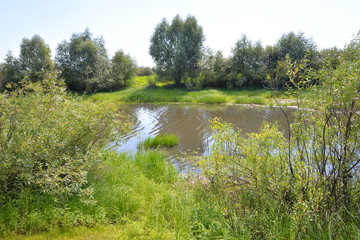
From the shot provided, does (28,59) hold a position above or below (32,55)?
below

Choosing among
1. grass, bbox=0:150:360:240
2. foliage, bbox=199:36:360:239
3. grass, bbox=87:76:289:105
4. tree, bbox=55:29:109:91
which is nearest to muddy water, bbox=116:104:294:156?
grass, bbox=0:150:360:240

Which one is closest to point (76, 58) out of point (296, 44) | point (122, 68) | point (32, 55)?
point (32, 55)

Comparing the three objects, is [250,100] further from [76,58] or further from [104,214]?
[76,58]

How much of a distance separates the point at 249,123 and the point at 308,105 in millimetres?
11161

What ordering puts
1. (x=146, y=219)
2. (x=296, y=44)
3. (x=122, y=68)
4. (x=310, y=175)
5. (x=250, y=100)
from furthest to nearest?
(x=122, y=68)
(x=296, y=44)
(x=250, y=100)
(x=146, y=219)
(x=310, y=175)

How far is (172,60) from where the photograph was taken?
3134 centimetres

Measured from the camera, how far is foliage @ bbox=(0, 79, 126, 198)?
10.2 ft

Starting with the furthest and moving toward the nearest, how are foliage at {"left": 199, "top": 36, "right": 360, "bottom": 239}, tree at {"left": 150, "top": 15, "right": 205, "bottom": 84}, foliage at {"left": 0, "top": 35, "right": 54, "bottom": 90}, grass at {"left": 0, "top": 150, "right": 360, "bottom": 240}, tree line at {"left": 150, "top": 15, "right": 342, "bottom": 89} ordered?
tree at {"left": 150, "top": 15, "right": 205, "bottom": 84} → foliage at {"left": 0, "top": 35, "right": 54, "bottom": 90} → tree line at {"left": 150, "top": 15, "right": 342, "bottom": 89} → grass at {"left": 0, "top": 150, "right": 360, "bottom": 240} → foliage at {"left": 199, "top": 36, "right": 360, "bottom": 239}

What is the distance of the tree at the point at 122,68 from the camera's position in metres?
32.0

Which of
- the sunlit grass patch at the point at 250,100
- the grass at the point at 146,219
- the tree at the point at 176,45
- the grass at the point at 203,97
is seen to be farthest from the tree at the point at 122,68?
the grass at the point at 146,219

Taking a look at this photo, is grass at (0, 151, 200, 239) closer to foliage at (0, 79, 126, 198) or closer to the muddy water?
foliage at (0, 79, 126, 198)

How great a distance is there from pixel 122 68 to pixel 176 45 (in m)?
8.98

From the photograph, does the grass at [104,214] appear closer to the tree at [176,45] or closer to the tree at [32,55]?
the tree at [176,45]

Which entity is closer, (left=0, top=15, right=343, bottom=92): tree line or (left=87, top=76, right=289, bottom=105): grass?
(left=87, top=76, right=289, bottom=105): grass
